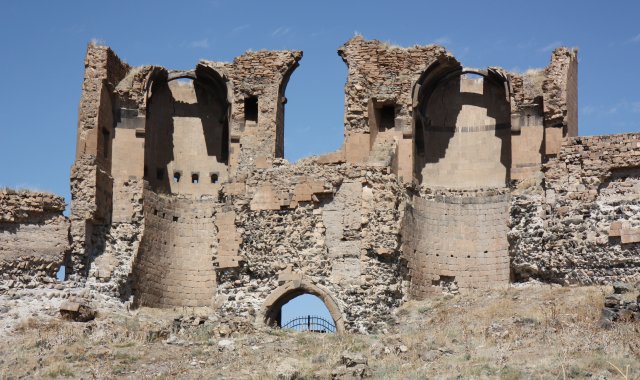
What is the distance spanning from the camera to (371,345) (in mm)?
31578

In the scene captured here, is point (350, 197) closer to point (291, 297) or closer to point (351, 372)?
point (291, 297)

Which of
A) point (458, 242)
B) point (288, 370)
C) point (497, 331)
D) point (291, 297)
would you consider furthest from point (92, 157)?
point (497, 331)

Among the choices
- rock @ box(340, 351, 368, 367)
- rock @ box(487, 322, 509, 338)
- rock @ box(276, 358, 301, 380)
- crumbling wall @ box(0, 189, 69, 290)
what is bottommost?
rock @ box(276, 358, 301, 380)

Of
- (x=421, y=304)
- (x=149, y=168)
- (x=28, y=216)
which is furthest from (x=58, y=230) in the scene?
(x=421, y=304)

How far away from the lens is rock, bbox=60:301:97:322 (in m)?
35.2

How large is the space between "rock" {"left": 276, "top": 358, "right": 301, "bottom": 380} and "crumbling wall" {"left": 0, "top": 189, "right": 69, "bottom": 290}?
9.04 metres

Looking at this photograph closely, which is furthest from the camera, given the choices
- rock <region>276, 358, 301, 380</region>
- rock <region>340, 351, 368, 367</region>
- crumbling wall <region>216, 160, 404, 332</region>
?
crumbling wall <region>216, 160, 404, 332</region>

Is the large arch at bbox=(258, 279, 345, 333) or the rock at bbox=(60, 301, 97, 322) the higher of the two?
the large arch at bbox=(258, 279, 345, 333)

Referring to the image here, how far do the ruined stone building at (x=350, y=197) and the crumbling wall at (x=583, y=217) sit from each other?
0.15ft

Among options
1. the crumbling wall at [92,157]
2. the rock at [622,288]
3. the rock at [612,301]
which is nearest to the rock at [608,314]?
the rock at [612,301]

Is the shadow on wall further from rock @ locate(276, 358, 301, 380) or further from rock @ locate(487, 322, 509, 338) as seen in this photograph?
rock @ locate(276, 358, 301, 380)

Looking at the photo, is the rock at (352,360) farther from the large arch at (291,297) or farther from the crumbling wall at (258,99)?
the crumbling wall at (258,99)

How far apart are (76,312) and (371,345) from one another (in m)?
8.14

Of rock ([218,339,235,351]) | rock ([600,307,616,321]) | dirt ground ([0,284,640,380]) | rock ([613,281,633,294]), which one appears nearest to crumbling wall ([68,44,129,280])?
dirt ground ([0,284,640,380])
